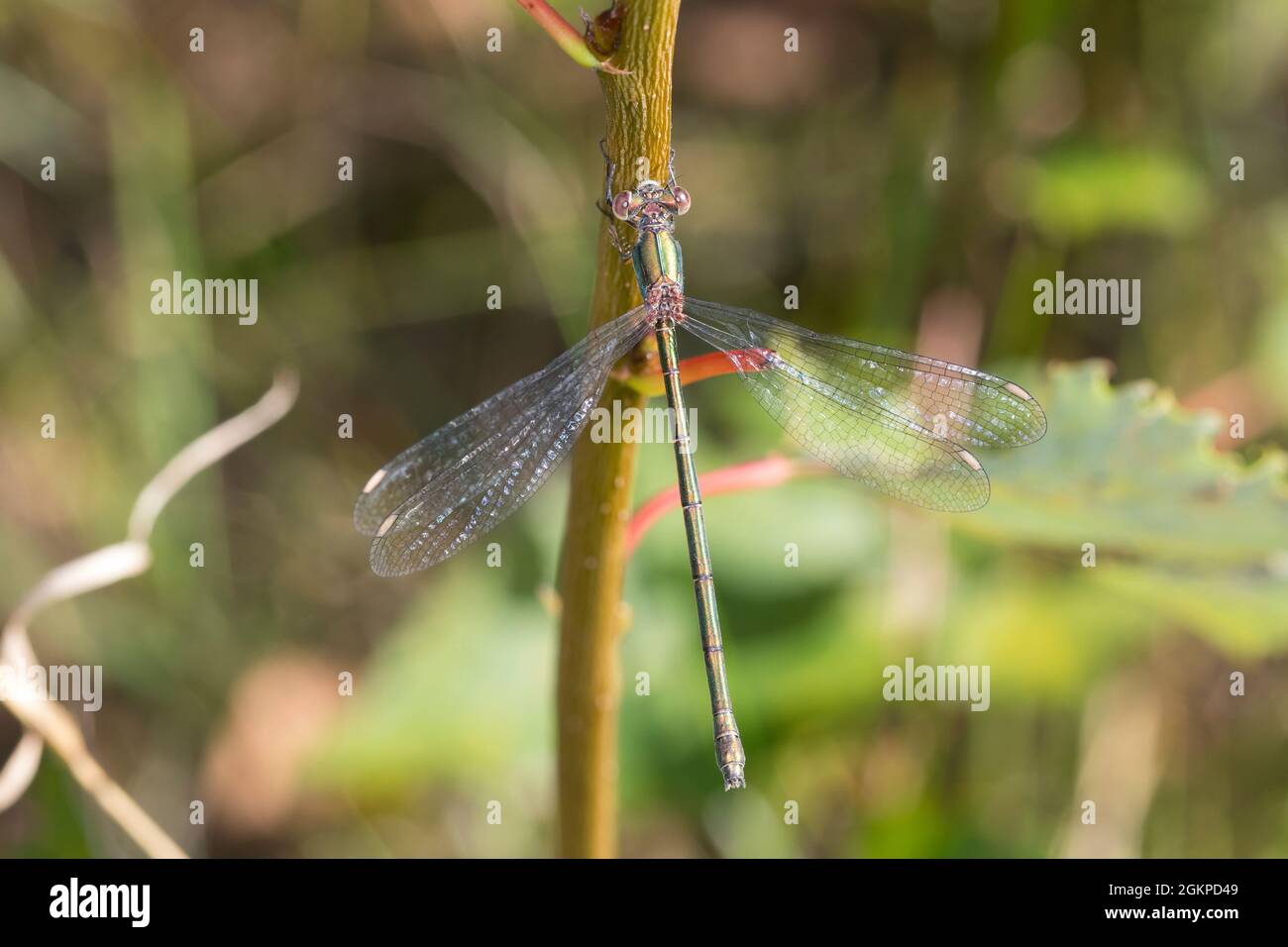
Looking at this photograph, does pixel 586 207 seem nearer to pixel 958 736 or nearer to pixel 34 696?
pixel 958 736

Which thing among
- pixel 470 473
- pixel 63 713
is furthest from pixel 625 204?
pixel 63 713

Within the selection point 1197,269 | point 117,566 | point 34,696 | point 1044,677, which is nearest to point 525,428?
point 117,566

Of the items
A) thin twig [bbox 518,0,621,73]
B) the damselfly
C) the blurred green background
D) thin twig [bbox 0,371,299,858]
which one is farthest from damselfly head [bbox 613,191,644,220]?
the blurred green background

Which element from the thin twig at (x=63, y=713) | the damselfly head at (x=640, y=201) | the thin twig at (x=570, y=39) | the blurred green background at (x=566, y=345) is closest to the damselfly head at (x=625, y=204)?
the damselfly head at (x=640, y=201)

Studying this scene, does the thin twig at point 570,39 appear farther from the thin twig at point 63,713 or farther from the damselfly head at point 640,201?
the thin twig at point 63,713

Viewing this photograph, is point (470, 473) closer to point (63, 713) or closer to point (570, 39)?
point (63, 713)

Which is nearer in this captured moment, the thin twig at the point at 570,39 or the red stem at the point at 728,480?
the thin twig at the point at 570,39

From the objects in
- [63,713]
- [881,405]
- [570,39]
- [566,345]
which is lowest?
[63,713]

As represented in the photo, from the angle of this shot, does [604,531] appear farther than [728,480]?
No
